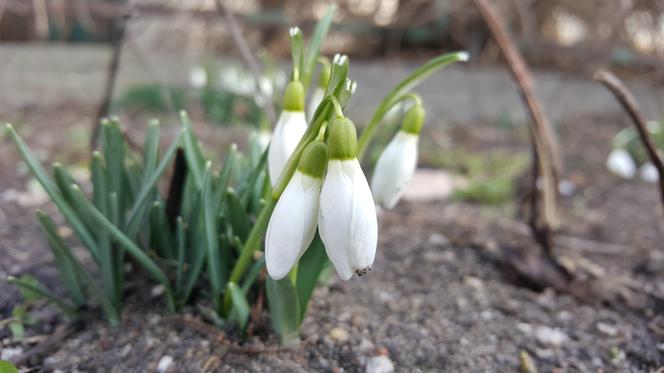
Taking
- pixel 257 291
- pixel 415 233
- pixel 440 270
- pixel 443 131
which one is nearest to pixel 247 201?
pixel 257 291

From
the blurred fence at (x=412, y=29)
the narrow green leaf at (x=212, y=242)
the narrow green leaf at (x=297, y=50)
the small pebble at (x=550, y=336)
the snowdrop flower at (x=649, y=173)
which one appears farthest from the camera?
the blurred fence at (x=412, y=29)

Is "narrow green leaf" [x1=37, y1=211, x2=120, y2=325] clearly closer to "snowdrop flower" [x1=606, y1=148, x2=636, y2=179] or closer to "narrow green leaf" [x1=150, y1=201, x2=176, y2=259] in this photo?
"narrow green leaf" [x1=150, y1=201, x2=176, y2=259]

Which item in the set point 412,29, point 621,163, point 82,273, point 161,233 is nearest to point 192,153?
point 161,233

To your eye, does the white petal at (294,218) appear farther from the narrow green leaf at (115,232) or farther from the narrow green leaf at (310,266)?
the narrow green leaf at (115,232)

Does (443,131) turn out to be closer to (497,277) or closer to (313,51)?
(497,277)

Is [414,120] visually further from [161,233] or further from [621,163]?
[621,163]

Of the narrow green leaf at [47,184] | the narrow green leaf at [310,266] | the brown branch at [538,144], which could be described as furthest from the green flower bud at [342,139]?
the brown branch at [538,144]

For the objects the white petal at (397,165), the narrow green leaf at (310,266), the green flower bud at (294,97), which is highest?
the green flower bud at (294,97)
